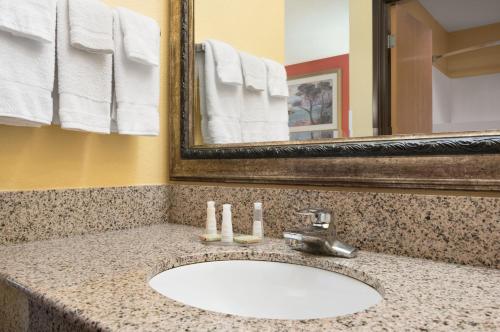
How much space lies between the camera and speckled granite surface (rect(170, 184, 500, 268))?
747 millimetres

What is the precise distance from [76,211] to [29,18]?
504 millimetres

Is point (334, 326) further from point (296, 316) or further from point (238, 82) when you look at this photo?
point (238, 82)

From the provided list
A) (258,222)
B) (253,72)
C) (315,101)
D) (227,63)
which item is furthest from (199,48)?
(258,222)

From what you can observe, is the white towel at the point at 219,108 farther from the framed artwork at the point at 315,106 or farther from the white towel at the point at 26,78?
the white towel at the point at 26,78

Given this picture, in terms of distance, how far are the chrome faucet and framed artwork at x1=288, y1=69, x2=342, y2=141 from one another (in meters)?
0.22

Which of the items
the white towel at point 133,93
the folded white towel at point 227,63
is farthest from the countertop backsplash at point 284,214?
the folded white towel at point 227,63

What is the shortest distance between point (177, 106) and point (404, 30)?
2.44ft

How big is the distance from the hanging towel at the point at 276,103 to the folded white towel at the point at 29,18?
0.56m

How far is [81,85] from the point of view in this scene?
102cm

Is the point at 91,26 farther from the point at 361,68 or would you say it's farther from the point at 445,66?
the point at 445,66

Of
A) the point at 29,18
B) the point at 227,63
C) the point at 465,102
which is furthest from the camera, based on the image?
the point at 227,63

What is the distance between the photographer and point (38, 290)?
2.09 ft

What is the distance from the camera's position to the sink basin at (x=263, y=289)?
0.75 meters

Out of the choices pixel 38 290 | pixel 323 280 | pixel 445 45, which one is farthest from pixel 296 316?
pixel 445 45
